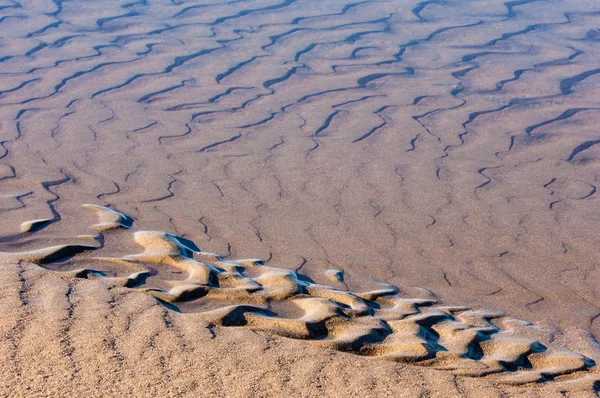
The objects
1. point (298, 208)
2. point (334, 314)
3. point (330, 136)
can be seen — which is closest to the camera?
point (334, 314)

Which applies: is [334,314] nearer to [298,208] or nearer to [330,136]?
[298,208]

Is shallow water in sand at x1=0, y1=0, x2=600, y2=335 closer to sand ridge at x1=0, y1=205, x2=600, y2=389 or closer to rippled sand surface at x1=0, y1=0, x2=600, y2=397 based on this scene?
rippled sand surface at x1=0, y1=0, x2=600, y2=397

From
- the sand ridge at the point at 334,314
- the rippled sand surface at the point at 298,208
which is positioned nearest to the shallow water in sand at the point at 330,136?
the rippled sand surface at the point at 298,208

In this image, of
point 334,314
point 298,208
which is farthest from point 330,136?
point 334,314

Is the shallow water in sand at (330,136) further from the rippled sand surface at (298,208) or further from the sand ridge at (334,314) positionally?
the sand ridge at (334,314)

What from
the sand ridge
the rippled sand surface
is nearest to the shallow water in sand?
the rippled sand surface

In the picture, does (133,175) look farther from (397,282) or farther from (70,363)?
(70,363)

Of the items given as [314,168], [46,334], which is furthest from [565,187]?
[46,334]
